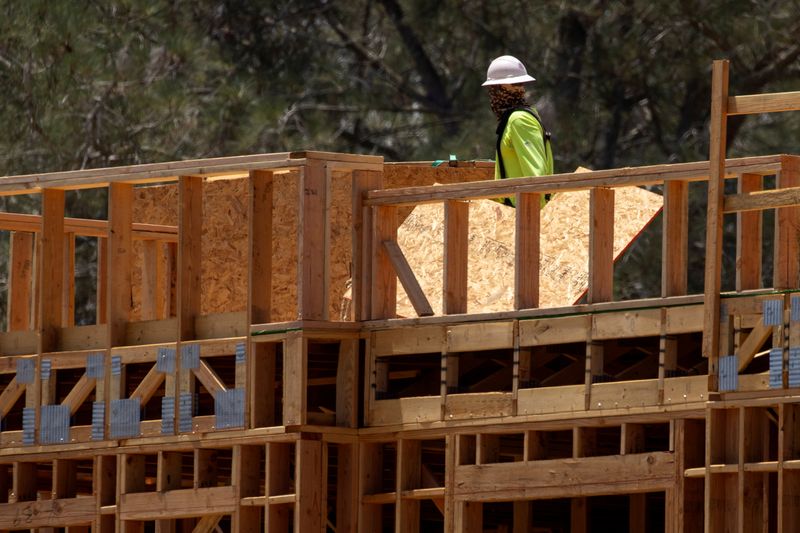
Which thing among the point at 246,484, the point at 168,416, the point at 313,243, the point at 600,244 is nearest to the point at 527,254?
the point at 600,244

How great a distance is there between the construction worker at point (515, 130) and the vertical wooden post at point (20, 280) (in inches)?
193

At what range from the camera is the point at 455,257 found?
15352mm

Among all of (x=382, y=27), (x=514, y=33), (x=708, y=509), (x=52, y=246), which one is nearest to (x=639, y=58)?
(x=514, y=33)

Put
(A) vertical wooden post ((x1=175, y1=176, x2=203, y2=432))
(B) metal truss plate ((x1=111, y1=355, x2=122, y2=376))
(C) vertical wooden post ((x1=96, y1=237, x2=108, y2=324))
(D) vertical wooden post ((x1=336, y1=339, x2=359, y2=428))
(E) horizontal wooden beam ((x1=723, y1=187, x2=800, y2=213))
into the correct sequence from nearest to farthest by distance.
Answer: (E) horizontal wooden beam ((x1=723, y1=187, x2=800, y2=213)), (D) vertical wooden post ((x1=336, y1=339, x2=359, y2=428)), (A) vertical wooden post ((x1=175, y1=176, x2=203, y2=432)), (B) metal truss plate ((x1=111, y1=355, x2=122, y2=376)), (C) vertical wooden post ((x1=96, y1=237, x2=108, y2=324))

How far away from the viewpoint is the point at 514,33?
3148cm

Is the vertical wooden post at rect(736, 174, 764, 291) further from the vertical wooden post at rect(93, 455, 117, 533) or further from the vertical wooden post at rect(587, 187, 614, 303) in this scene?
the vertical wooden post at rect(93, 455, 117, 533)

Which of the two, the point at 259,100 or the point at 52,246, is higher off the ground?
the point at 259,100

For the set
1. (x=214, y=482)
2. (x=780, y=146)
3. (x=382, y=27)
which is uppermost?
(x=382, y=27)

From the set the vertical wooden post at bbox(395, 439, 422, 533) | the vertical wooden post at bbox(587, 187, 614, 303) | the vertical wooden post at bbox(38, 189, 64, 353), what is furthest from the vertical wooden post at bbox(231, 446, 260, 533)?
the vertical wooden post at bbox(587, 187, 614, 303)

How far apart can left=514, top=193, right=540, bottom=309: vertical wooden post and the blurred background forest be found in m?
13.7

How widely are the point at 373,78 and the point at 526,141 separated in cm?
→ 1723

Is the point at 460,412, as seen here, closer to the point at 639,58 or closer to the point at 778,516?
the point at 778,516

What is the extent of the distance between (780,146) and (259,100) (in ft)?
24.9

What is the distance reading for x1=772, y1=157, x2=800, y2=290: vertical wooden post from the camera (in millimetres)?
13703
